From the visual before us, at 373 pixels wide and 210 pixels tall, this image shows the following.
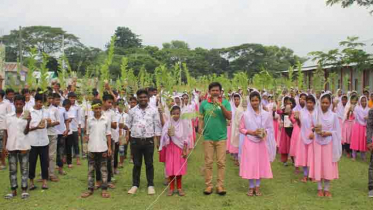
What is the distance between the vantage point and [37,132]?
6.61 metres

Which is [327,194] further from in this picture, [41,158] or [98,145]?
[41,158]

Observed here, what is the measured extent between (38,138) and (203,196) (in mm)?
3291

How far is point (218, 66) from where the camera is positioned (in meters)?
54.2

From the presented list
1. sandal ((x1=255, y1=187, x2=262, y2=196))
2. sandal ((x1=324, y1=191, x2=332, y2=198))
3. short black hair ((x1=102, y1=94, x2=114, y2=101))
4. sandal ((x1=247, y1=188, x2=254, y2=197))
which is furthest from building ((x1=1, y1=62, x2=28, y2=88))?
sandal ((x1=324, y1=191, x2=332, y2=198))

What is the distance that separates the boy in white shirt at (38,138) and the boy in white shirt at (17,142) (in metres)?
0.20

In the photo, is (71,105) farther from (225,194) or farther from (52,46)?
(52,46)

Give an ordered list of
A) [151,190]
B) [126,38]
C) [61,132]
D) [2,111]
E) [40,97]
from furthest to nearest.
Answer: [126,38]
[2,111]
[61,132]
[40,97]
[151,190]

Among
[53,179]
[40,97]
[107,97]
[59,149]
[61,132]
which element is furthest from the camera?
[59,149]

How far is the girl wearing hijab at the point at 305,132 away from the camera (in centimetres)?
695

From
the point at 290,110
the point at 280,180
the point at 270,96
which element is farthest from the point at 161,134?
the point at 270,96

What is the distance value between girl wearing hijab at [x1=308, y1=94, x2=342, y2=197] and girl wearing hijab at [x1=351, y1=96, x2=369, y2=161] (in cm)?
422

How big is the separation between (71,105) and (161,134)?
10.8 feet

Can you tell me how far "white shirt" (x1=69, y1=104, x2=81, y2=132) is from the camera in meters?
8.71

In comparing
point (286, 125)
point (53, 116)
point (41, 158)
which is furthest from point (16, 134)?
point (286, 125)
